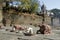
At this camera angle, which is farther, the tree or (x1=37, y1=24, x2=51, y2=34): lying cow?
the tree

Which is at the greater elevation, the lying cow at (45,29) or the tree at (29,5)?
the tree at (29,5)

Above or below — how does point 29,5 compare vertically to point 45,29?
above

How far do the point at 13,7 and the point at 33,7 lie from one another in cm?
346

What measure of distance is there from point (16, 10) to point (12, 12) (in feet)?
6.42

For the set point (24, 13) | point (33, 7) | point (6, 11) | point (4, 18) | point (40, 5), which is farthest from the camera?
point (40, 5)

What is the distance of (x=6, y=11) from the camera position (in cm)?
2581

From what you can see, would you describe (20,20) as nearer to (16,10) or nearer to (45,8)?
(16,10)

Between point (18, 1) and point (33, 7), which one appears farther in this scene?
point (33, 7)

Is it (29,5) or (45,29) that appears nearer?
(45,29)

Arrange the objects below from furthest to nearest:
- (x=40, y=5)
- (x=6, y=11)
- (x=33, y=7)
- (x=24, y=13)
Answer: (x=40, y=5) < (x=33, y=7) < (x=24, y=13) < (x=6, y=11)

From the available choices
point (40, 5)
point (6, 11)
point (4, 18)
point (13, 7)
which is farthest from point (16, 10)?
point (40, 5)

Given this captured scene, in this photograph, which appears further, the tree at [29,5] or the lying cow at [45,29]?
Result: the tree at [29,5]

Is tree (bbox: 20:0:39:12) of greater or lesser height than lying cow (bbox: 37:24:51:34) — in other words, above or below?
above

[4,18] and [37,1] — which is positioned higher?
[37,1]
